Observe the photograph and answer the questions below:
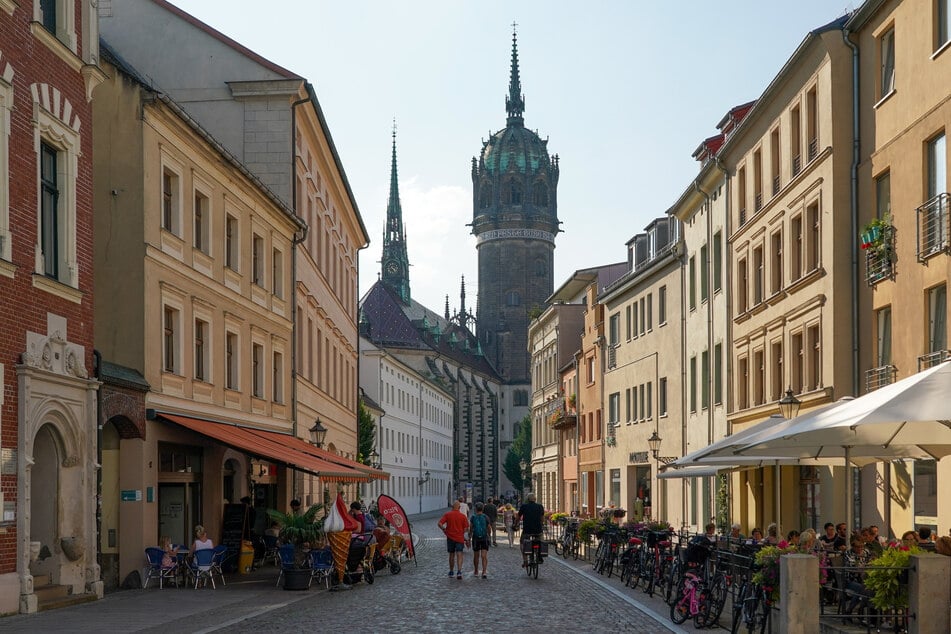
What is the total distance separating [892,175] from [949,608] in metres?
13.9

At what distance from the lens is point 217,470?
29375 millimetres

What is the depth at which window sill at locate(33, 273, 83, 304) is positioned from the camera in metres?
19.7

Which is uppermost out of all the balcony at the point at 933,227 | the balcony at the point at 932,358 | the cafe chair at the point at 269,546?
the balcony at the point at 933,227

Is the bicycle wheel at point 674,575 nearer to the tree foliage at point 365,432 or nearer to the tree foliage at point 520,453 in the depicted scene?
the tree foliage at point 365,432

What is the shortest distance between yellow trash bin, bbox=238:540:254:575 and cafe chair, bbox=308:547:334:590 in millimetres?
4589

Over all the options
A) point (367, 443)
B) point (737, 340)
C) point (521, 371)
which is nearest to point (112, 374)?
point (737, 340)

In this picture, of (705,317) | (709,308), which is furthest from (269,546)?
(705,317)

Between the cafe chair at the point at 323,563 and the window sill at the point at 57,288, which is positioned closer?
the window sill at the point at 57,288

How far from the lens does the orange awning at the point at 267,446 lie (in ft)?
84.2

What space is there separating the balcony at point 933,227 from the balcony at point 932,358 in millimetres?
1604

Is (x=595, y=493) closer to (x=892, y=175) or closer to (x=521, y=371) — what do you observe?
(x=892, y=175)

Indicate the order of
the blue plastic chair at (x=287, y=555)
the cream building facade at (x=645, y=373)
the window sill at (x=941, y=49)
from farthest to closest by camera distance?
the cream building facade at (x=645, y=373) < the blue plastic chair at (x=287, y=555) < the window sill at (x=941, y=49)

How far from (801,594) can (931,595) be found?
1.40 metres

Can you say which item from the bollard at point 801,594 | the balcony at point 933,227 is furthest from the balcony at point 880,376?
the bollard at point 801,594
